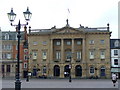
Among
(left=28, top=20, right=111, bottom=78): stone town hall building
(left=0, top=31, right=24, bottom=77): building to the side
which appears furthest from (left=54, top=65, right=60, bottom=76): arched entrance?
(left=0, top=31, right=24, bottom=77): building to the side

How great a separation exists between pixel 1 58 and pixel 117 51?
1423 inches

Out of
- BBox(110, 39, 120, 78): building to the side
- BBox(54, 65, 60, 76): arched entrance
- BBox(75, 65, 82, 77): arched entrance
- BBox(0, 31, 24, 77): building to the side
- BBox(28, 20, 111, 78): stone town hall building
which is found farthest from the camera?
BBox(0, 31, 24, 77): building to the side

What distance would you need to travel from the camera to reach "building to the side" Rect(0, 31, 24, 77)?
10256 centimetres

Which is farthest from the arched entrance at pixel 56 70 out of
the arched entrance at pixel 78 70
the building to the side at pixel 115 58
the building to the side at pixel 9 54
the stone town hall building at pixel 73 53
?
the building to the side at pixel 115 58

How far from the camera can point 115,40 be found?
10150cm

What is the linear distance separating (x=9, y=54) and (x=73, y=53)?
21.0m

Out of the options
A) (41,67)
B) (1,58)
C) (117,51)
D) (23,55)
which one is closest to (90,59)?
(117,51)

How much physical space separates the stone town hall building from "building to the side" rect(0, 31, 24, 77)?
20.0ft

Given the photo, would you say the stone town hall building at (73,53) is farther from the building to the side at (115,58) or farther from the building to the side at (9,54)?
the building to the side at (9,54)

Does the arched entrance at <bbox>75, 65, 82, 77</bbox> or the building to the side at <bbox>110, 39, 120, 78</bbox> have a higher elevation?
the building to the side at <bbox>110, 39, 120, 78</bbox>

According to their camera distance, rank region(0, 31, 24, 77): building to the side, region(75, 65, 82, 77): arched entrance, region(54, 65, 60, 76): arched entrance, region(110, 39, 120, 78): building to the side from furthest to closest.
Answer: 1. region(0, 31, 24, 77): building to the side
2. region(110, 39, 120, 78): building to the side
3. region(54, 65, 60, 76): arched entrance
4. region(75, 65, 82, 77): arched entrance

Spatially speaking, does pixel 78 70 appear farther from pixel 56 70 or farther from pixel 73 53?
pixel 56 70

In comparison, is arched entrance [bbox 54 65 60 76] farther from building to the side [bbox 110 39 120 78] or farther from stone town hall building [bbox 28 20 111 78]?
building to the side [bbox 110 39 120 78]

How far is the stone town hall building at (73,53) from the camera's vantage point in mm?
97125
